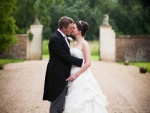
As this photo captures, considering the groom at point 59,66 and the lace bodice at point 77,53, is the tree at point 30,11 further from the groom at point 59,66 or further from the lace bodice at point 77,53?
the groom at point 59,66

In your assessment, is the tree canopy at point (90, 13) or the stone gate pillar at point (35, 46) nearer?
the stone gate pillar at point (35, 46)

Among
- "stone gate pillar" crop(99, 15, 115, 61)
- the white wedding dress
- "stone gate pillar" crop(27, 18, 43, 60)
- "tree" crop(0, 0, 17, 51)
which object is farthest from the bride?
"stone gate pillar" crop(27, 18, 43, 60)

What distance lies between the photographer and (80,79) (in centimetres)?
491

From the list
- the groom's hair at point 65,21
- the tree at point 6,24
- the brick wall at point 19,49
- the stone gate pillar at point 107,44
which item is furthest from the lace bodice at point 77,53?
the brick wall at point 19,49

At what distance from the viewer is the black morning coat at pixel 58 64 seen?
15.1 feet

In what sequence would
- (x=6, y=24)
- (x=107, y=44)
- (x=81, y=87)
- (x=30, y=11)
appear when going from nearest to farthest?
(x=81, y=87) → (x=6, y=24) → (x=107, y=44) → (x=30, y=11)

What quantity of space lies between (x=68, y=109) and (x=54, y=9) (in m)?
41.0

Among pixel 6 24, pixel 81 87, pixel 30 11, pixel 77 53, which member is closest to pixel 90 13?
pixel 30 11

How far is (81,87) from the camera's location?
16.1ft

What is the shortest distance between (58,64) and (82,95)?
2.35ft

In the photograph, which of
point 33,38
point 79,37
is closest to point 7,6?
point 33,38

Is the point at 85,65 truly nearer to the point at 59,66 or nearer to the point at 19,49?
the point at 59,66

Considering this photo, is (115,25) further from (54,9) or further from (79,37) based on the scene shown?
(79,37)

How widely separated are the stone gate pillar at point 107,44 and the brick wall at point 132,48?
44cm
